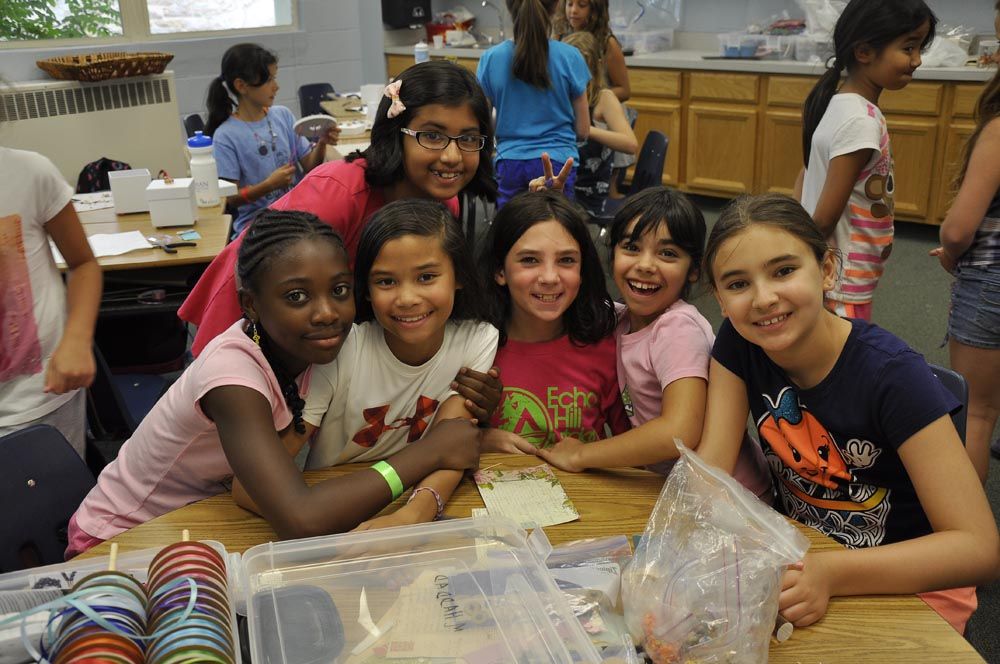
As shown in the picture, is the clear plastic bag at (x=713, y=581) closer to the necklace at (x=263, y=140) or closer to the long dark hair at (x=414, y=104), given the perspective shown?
the long dark hair at (x=414, y=104)

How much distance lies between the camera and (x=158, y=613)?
759 mm

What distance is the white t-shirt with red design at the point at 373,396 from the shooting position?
1.48 metres

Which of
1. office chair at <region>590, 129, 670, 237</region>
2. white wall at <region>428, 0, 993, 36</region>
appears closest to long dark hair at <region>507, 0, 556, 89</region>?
office chair at <region>590, 129, 670, 237</region>

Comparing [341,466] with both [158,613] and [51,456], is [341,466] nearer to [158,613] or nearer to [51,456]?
[51,456]

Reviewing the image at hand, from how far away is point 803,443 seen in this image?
4.32 ft

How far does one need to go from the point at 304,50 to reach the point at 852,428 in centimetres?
581

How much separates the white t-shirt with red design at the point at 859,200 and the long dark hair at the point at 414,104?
922mm

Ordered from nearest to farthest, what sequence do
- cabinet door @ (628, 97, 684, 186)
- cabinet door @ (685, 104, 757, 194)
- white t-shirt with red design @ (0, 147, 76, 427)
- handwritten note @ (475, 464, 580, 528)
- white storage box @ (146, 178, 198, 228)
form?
handwritten note @ (475, 464, 580, 528)
white t-shirt with red design @ (0, 147, 76, 427)
white storage box @ (146, 178, 198, 228)
cabinet door @ (685, 104, 757, 194)
cabinet door @ (628, 97, 684, 186)

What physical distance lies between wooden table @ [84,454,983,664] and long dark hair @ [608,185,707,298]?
45 centimetres

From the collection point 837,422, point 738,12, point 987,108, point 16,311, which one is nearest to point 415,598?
point 837,422

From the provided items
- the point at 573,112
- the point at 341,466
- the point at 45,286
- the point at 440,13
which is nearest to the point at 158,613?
the point at 341,466

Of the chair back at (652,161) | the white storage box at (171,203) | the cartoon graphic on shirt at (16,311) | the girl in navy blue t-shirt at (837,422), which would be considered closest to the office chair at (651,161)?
the chair back at (652,161)

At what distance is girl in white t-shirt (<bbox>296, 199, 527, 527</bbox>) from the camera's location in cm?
147

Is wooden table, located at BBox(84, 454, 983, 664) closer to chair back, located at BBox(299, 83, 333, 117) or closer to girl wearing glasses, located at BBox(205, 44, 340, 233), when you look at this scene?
girl wearing glasses, located at BBox(205, 44, 340, 233)
